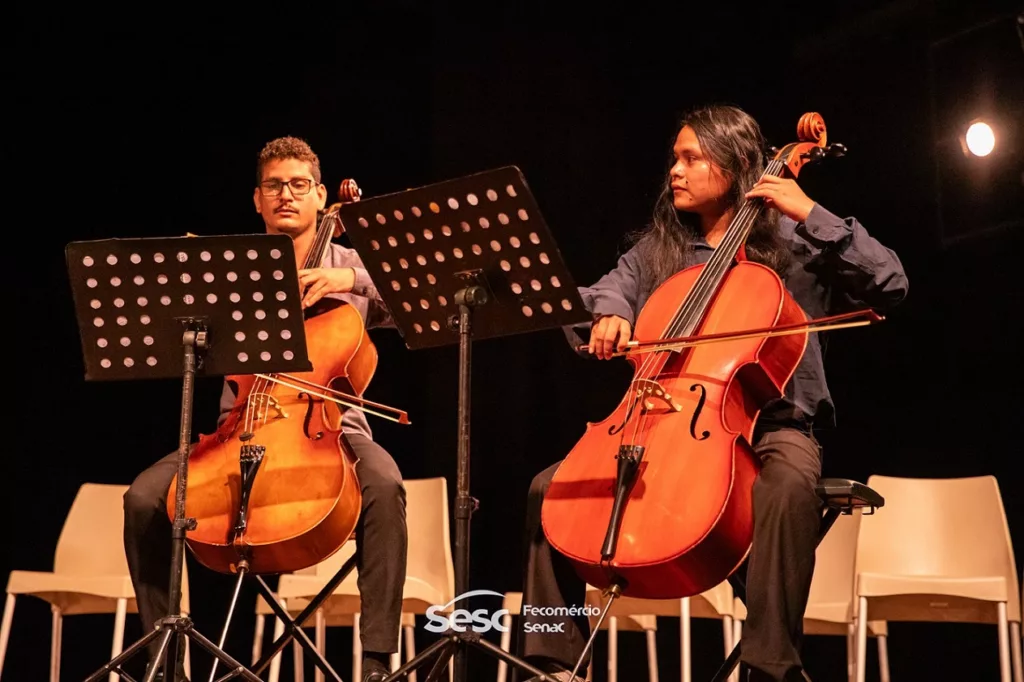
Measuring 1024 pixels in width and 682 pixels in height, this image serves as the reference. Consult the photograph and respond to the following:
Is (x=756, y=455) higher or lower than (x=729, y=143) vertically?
lower

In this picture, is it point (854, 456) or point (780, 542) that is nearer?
point (780, 542)

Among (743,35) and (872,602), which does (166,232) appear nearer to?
(743,35)

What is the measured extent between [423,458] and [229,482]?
2018mm

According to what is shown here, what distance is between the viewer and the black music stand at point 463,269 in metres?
2.20

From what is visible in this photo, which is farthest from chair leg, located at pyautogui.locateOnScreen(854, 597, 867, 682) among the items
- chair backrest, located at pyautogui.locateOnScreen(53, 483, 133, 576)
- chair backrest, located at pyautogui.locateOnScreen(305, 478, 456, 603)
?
chair backrest, located at pyautogui.locateOnScreen(53, 483, 133, 576)

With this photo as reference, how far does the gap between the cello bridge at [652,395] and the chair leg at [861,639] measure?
1.23 meters

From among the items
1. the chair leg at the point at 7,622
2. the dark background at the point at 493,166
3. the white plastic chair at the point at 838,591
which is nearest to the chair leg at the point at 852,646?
the white plastic chair at the point at 838,591

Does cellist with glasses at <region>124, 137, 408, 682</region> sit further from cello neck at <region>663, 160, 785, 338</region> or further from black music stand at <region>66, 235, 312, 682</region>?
cello neck at <region>663, 160, 785, 338</region>

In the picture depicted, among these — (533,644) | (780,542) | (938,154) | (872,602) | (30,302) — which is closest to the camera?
(780,542)

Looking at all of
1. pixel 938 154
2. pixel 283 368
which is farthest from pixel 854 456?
pixel 283 368

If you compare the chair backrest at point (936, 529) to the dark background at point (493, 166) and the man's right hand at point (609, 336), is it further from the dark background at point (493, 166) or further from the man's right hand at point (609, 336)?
the man's right hand at point (609, 336)

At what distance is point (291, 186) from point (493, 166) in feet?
4.71

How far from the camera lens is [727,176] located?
111 inches

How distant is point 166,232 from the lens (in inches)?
180
